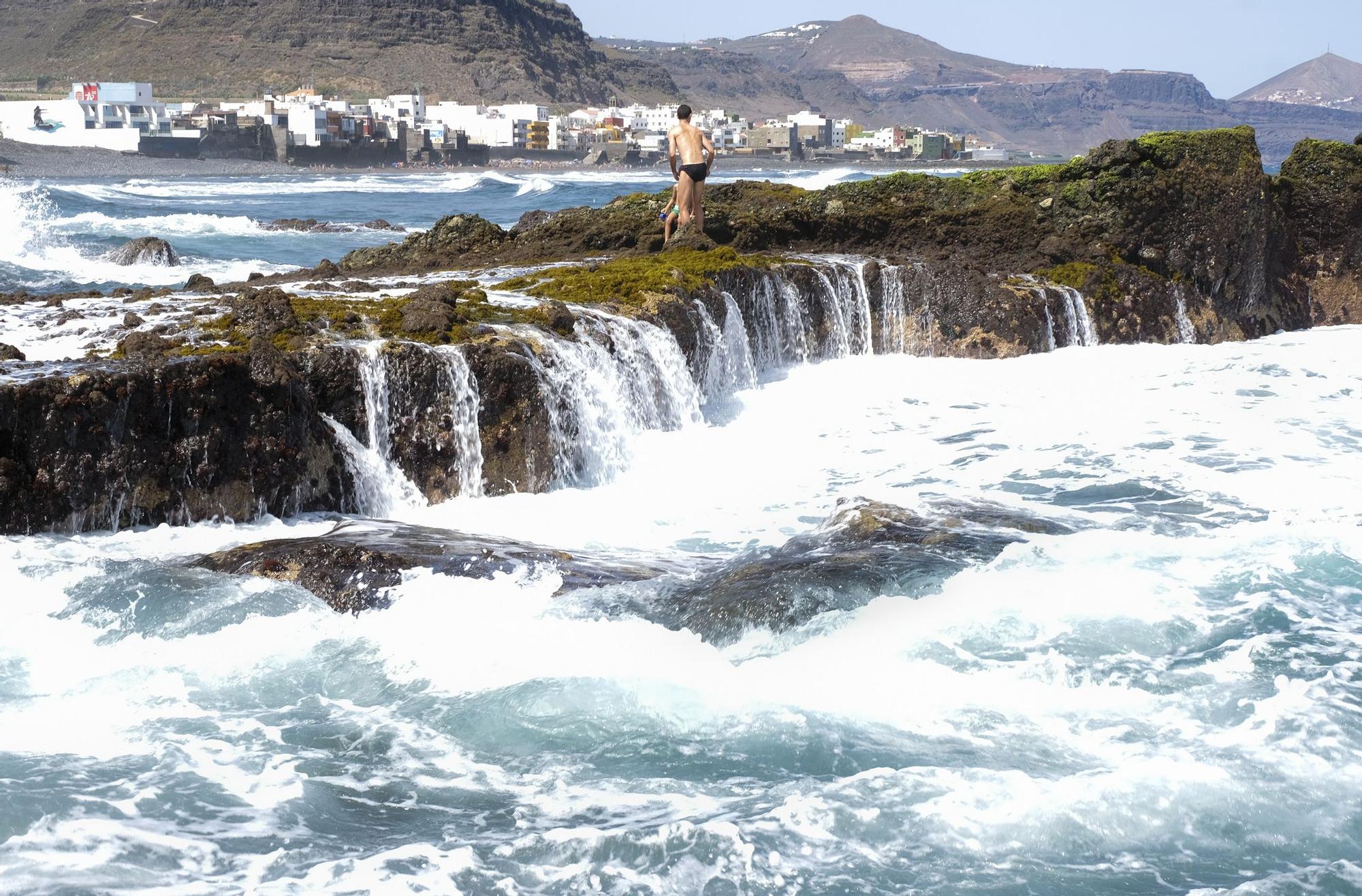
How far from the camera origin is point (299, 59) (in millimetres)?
152625

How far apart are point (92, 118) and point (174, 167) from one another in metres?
23.5

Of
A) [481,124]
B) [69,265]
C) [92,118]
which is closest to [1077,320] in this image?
[69,265]

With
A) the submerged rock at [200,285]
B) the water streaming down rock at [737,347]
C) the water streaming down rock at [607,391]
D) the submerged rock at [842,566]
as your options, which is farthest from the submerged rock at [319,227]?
the submerged rock at [842,566]

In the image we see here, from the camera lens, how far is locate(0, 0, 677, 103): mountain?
465 feet

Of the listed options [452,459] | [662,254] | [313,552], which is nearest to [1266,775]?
[313,552]

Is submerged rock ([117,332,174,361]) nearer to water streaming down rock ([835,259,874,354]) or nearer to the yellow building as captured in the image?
water streaming down rock ([835,259,874,354])

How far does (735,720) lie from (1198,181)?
13470 millimetres

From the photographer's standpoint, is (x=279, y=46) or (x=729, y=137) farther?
(x=729, y=137)

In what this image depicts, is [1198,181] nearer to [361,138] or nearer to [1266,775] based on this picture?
[1266,775]

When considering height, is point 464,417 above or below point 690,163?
below

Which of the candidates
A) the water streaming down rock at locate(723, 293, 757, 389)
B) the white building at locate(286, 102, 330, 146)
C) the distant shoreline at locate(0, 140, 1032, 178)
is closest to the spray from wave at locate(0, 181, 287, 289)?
the water streaming down rock at locate(723, 293, 757, 389)

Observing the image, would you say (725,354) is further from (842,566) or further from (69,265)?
(69,265)

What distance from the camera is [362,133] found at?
109375mm

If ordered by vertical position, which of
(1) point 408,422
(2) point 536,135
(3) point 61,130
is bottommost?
(1) point 408,422
